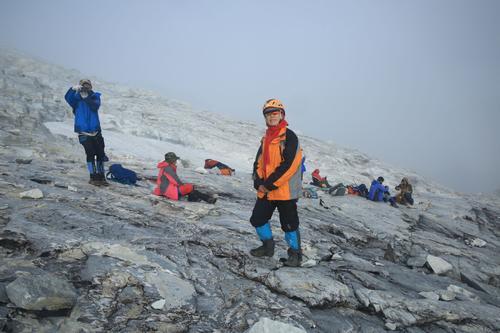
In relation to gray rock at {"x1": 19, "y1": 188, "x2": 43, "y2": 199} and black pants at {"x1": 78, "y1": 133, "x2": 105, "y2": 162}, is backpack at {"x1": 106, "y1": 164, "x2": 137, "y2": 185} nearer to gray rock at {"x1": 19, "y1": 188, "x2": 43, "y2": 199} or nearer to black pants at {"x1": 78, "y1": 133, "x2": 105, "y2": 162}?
black pants at {"x1": 78, "y1": 133, "x2": 105, "y2": 162}

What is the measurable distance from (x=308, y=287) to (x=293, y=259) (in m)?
0.71

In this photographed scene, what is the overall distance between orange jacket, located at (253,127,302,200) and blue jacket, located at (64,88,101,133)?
549 cm

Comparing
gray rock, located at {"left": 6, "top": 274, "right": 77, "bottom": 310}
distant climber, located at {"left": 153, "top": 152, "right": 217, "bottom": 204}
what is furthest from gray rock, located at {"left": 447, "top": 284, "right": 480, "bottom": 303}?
gray rock, located at {"left": 6, "top": 274, "right": 77, "bottom": 310}

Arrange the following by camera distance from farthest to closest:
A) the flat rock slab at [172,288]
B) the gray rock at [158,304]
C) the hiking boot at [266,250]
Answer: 1. the hiking boot at [266,250]
2. the flat rock slab at [172,288]
3. the gray rock at [158,304]

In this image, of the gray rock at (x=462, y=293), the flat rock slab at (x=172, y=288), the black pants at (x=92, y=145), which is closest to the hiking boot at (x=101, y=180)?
the black pants at (x=92, y=145)

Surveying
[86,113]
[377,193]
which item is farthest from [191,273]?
[377,193]

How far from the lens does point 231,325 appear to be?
363cm

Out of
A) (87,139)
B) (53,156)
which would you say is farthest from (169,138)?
(87,139)

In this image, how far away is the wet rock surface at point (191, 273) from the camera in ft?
11.3

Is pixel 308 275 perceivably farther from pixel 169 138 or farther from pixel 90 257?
pixel 169 138

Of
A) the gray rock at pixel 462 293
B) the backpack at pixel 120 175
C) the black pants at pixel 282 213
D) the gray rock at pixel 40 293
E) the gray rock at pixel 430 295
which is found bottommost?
the backpack at pixel 120 175

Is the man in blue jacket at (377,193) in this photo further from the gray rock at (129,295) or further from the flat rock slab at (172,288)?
the gray rock at (129,295)

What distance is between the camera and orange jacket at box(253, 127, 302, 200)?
4844 mm

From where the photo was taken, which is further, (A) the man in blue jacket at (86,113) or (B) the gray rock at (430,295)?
(A) the man in blue jacket at (86,113)
